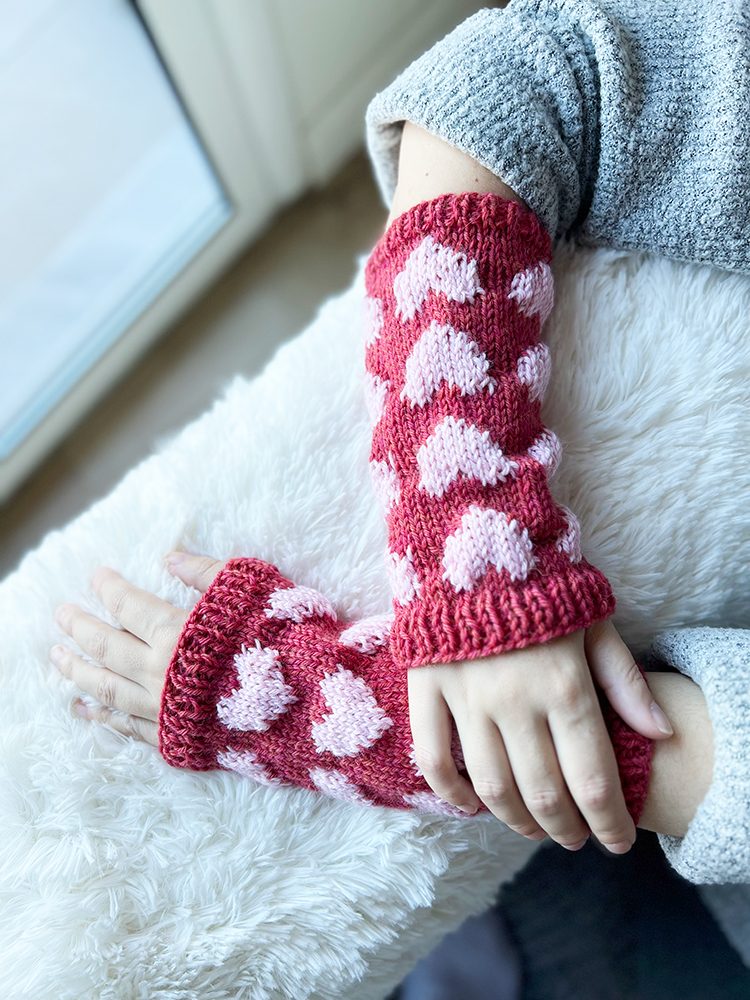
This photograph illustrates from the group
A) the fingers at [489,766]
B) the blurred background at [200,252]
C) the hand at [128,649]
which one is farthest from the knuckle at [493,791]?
the blurred background at [200,252]

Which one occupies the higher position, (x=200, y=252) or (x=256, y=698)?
(x=200, y=252)

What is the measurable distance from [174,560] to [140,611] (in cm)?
5

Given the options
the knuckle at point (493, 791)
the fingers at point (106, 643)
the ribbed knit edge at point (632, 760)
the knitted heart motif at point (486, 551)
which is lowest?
the ribbed knit edge at point (632, 760)

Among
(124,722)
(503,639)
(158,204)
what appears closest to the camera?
(503,639)

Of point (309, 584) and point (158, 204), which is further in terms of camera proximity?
point (158, 204)

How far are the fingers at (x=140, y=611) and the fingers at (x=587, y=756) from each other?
0.97 ft

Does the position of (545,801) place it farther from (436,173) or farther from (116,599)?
(436,173)

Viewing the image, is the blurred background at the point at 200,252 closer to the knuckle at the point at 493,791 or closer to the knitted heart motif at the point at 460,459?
the knuckle at the point at 493,791

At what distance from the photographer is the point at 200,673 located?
0.57 meters

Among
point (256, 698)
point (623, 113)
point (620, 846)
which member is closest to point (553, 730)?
point (620, 846)

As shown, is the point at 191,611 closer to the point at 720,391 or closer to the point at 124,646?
the point at 124,646

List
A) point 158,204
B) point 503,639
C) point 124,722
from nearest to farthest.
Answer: point 503,639 → point 124,722 → point 158,204

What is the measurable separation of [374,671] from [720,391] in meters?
0.34

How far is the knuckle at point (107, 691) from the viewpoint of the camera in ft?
2.01
